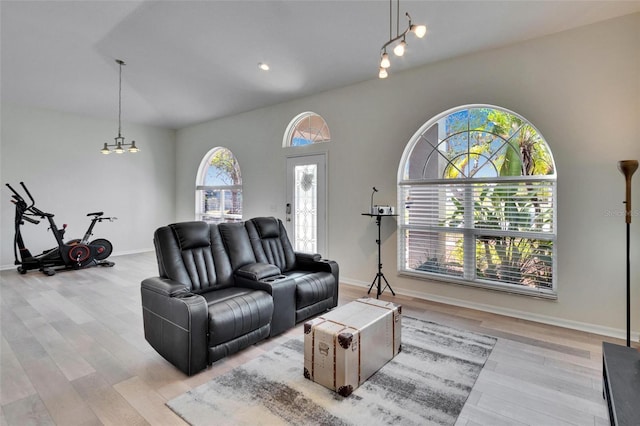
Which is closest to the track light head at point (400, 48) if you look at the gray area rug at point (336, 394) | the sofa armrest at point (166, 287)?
the gray area rug at point (336, 394)

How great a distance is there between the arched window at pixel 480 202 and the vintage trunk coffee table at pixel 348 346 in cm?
189

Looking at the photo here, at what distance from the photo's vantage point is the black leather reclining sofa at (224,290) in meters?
2.40

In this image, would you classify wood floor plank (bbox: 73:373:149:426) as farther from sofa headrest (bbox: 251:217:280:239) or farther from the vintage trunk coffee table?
sofa headrest (bbox: 251:217:280:239)

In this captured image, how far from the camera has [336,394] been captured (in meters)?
2.14

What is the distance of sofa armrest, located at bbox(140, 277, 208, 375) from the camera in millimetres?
2322

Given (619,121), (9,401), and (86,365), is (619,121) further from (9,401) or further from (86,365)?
(9,401)

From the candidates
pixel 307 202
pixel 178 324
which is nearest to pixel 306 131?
pixel 307 202

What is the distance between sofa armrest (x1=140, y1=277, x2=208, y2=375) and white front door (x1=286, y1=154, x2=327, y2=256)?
292 centimetres

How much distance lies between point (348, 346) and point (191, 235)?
6.10 feet

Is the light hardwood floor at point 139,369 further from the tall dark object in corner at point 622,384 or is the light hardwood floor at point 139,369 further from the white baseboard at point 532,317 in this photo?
the tall dark object in corner at point 622,384

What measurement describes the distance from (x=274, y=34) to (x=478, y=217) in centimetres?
332

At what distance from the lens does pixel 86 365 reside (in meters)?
2.51

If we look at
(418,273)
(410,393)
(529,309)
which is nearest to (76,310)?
(410,393)

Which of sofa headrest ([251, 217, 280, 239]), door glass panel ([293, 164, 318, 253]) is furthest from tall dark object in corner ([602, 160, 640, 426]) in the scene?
door glass panel ([293, 164, 318, 253])
